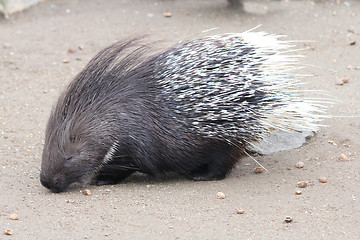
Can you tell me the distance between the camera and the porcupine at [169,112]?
12.5 ft

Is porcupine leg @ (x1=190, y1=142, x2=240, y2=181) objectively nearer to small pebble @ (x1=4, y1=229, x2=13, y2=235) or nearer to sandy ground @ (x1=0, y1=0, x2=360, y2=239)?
sandy ground @ (x1=0, y1=0, x2=360, y2=239)

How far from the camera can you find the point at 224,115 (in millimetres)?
3801

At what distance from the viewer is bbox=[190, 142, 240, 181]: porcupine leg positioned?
397 centimetres

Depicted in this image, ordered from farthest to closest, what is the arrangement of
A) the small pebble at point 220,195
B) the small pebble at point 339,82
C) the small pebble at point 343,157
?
the small pebble at point 339,82 < the small pebble at point 343,157 < the small pebble at point 220,195

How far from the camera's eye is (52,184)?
3.76 meters

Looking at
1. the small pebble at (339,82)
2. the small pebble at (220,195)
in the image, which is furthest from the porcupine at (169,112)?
the small pebble at (339,82)

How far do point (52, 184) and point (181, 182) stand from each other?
878mm

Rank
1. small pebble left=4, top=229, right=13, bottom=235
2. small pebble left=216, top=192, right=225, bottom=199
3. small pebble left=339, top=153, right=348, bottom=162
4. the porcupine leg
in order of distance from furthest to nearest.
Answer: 1. small pebble left=339, top=153, right=348, bottom=162
2. the porcupine leg
3. small pebble left=216, top=192, right=225, bottom=199
4. small pebble left=4, top=229, right=13, bottom=235

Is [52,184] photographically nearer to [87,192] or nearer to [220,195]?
[87,192]

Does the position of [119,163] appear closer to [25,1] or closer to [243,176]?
[243,176]

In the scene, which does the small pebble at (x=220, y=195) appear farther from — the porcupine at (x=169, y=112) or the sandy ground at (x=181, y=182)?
the porcupine at (x=169, y=112)

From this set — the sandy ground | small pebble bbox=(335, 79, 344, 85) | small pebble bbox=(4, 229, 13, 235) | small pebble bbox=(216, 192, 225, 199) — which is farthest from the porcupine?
small pebble bbox=(335, 79, 344, 85)

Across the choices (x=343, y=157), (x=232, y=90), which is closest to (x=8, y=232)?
(x=232, y=90)

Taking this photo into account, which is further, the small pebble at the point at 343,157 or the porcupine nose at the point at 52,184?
the small pebble at the point at 343,157
